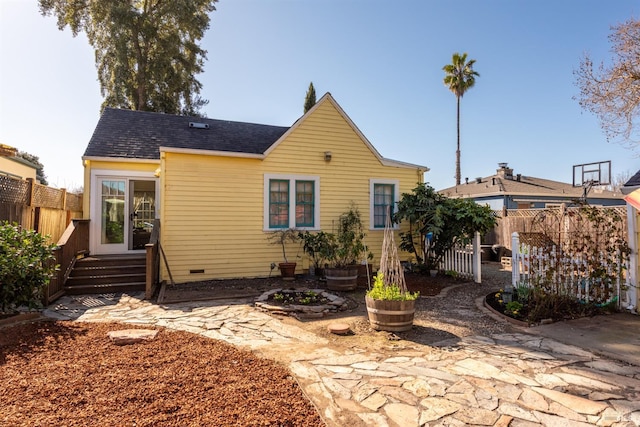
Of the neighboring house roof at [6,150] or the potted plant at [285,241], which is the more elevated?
the neighboring house roof at [6,150]

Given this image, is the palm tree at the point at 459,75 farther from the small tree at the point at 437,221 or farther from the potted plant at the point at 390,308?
the potted plant at the point at 390,308

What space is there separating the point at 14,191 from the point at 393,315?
7514 mm

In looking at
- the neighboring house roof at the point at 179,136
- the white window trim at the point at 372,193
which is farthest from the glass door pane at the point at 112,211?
the white window trim at the point at 372,193

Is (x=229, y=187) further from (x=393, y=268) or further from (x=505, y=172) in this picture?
(x=505, y=172)

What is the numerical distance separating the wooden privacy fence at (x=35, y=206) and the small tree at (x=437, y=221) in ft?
28.4

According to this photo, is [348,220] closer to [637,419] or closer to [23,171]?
[637,419]

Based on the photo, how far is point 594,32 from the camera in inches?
412

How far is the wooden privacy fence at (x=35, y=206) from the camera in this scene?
6549 mm

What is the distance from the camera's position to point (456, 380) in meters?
3.33

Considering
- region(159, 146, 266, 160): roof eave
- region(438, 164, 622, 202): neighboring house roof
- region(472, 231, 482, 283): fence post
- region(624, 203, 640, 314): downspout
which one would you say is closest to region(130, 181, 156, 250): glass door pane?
region(159, 146, 266, 160): roof eave

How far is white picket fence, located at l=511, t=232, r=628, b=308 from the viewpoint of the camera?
5969 millimetres

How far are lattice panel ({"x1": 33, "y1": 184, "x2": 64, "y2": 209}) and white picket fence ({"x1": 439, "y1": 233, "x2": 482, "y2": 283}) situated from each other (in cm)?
1023

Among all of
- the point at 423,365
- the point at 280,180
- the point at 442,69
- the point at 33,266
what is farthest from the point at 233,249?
the point at 442,69

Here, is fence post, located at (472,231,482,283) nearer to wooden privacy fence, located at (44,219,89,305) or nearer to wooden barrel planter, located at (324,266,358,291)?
wooden barrel planter, located at (324,266,358,291)
